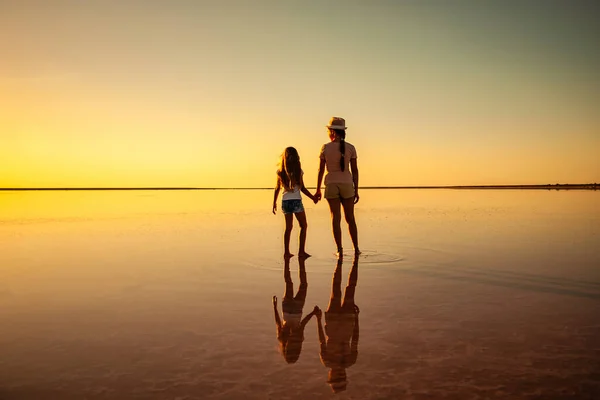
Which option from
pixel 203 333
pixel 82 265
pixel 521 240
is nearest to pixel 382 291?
pixel 203 333

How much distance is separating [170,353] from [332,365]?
137 cm

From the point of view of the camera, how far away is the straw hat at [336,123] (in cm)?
1064

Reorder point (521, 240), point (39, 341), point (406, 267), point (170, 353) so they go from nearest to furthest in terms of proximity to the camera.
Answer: point (170, 353)
point (39, 341)
point (406, 267)
point (521, 240)

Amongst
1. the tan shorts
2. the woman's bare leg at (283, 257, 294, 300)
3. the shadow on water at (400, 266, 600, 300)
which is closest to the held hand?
the woman's bare leg at (283, 257, 294, 300)

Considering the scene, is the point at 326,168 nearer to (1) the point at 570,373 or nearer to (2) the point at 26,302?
(2) the point at 26,302

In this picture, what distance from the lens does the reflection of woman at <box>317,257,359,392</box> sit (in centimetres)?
371

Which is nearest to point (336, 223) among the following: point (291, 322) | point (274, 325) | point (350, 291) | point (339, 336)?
point (350, 291)

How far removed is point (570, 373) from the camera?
3609 mm

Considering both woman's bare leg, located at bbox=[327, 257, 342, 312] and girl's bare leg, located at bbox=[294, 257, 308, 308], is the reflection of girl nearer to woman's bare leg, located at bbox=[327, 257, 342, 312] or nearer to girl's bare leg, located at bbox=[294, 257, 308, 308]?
girl's bare leg, located at bbox=[294, 257, 308, 308]

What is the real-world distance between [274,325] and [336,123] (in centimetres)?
641

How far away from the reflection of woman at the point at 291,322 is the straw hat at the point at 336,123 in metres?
4.17

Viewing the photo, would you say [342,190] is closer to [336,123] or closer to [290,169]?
[290,169]

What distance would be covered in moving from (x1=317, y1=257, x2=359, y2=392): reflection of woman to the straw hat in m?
4.60

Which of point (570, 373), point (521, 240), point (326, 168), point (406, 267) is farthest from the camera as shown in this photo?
point (521, 240)
